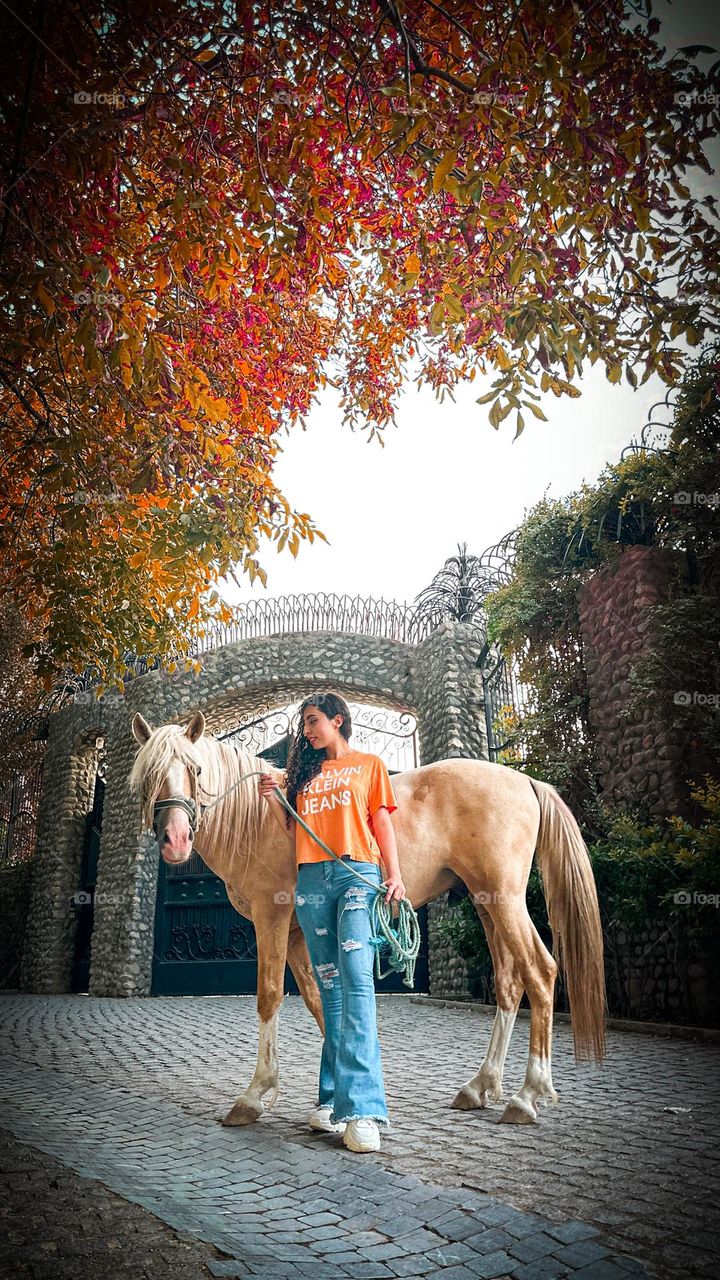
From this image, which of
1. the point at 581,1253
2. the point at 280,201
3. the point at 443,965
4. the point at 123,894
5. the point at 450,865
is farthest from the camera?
the point at 123,894

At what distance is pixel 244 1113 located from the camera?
11.7ft

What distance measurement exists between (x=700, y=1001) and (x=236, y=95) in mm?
6349

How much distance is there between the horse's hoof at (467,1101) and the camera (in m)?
3.74

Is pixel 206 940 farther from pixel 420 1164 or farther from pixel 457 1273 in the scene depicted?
pixel 457 1273

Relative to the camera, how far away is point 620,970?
21.8 ft

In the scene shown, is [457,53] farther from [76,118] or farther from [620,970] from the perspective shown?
[620,970]

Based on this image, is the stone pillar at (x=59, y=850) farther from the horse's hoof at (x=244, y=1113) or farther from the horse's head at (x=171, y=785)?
the horse's hoof at (x=244, y=1113)

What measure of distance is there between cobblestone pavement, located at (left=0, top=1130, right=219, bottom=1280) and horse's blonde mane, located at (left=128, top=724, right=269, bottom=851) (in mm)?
1413

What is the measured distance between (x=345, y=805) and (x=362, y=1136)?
124 centimetres

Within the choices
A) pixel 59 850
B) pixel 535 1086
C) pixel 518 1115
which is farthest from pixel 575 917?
pixel 59 850

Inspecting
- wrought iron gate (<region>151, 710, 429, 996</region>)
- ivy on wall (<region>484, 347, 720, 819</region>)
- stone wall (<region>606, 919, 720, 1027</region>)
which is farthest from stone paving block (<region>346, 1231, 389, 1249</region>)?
wrought iron gate (<region>151, 710, 429, 996</region>)

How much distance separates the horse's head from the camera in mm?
3457

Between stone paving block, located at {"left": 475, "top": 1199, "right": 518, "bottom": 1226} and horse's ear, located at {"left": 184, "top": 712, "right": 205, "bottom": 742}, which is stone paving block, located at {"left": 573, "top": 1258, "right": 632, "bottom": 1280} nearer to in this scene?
stone paving block, located at {"left": 475, "top": 1199, "right": 518, "bottom": 1226}

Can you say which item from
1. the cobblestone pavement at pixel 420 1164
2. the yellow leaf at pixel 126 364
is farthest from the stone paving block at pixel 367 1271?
the yellow leaf at pixel 126 364
